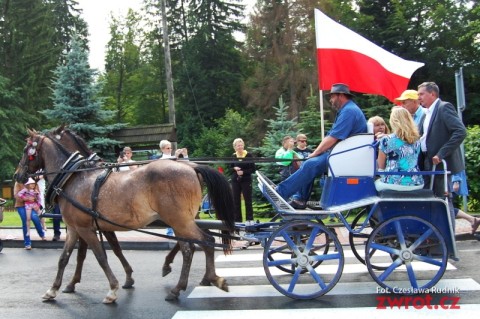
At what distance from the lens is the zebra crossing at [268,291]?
5.37 meters

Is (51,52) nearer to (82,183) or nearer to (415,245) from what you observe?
(82,183)

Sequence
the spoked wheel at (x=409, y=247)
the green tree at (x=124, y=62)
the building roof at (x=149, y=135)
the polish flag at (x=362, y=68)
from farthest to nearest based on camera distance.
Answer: the green tree at (x=124, y=62) → the building roof at (x=149, y=135) → the polish flag at (x=362, y=68) → the spoked wheel at (x=409, y=247)

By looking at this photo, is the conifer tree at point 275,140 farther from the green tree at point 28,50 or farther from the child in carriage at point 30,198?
the green tree at point 28,50

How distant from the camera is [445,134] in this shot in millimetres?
6594

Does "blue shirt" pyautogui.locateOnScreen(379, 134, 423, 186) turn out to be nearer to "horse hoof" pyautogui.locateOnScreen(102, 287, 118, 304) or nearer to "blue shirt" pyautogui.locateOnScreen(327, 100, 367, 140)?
"blue shirt" pyautogui.locateOnScreen(327, 100, 367, 140)

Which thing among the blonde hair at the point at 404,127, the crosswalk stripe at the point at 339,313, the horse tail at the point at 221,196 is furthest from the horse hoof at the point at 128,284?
the blonde hair at the point at 404,127

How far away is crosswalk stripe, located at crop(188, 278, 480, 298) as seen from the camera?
6184mm

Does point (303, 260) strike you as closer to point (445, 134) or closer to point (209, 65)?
point (445, 134)

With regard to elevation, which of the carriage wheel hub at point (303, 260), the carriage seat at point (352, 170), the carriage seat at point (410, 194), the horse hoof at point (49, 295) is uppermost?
the carriage seat at point (352, 170)

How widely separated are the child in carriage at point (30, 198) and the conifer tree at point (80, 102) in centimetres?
942

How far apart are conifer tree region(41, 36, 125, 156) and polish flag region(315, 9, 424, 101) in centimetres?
1257

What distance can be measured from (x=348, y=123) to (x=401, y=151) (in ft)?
2.20

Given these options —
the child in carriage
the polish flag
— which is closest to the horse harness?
the child in carriage

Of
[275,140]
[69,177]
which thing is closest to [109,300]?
[69,177]
